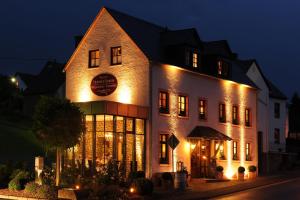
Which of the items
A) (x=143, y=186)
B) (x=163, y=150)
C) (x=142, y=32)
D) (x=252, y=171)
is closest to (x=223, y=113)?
(x=252, y=171)

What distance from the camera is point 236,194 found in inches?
1079

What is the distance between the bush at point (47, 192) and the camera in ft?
74.4

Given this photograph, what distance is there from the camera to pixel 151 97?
30266 mm

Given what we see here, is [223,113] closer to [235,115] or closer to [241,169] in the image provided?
[235,115]

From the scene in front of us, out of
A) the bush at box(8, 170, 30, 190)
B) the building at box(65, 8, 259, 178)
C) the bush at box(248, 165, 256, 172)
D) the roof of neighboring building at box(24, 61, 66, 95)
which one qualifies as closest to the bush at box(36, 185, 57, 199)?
the bush at box(8, 170, 30, 190)

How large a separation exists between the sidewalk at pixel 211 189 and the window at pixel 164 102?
4520 millimetres

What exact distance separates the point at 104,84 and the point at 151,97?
10.8 ft

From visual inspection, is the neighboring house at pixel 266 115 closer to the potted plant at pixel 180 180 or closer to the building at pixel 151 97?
the building at pixel 151 97

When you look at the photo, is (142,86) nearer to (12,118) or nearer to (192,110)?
(192,110)

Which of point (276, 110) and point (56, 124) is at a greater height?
point (276, 110)

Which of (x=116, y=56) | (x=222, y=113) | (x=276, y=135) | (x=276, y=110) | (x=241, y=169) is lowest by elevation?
(x=241, y=169)

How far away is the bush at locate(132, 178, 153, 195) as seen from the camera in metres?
24.7

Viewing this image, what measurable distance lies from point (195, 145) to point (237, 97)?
266 inches

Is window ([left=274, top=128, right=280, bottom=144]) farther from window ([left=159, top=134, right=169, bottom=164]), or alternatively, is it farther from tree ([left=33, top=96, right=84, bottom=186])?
tree ([left=33, top=96, right=84, bottom=186])
